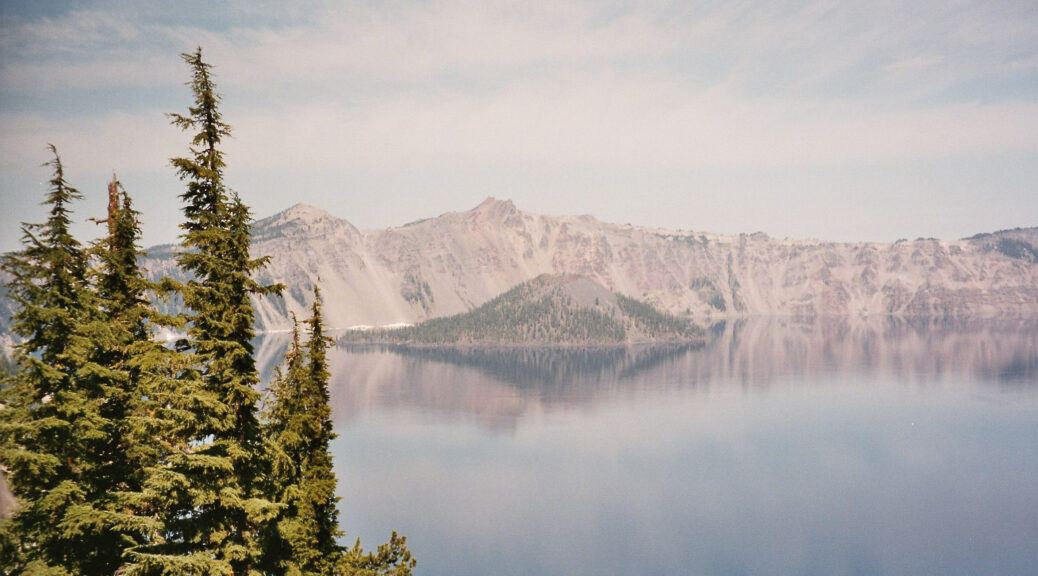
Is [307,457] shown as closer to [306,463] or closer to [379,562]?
[306,463]

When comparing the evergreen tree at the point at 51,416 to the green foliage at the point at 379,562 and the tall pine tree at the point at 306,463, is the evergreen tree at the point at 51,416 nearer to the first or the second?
the tall pine tree at the point at 306,463

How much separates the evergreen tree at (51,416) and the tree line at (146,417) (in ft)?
0.15

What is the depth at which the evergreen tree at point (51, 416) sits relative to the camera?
1978cm

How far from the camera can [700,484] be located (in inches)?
4321

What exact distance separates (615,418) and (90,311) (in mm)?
152338

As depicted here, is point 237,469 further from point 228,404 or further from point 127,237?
point 127,237

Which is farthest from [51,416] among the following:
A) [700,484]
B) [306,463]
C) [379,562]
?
[700,484]

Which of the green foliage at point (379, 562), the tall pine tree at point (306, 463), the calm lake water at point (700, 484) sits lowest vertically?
the calm lake water at point (700, 484)

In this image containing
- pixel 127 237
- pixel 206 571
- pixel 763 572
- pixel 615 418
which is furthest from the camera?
pixel 615 418

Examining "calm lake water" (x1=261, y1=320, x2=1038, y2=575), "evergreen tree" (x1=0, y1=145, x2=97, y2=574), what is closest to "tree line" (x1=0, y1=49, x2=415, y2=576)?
"evergreen tree" (x1=0, y1=145, x2=97, y2=574)

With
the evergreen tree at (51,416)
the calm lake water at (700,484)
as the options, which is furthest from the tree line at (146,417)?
the calm lake water at (700,484)

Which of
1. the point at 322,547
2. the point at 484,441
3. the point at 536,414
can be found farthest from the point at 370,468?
the point at 322,547

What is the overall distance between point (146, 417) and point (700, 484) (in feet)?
341

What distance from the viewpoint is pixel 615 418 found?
16525cm
